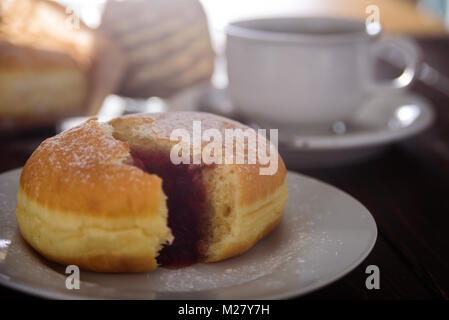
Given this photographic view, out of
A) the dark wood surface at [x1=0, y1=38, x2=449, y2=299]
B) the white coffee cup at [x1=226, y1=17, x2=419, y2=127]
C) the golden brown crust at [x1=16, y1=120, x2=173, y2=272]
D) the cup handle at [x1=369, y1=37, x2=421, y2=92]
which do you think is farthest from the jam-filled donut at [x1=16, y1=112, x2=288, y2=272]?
the cup handle at [x1=369, y1=37, x2=421, y2=92]

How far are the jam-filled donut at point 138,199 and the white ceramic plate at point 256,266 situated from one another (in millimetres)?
21

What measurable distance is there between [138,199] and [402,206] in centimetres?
51

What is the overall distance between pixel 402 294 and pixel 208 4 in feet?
9.76

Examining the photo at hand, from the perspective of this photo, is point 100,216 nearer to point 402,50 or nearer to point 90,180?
point 90,180

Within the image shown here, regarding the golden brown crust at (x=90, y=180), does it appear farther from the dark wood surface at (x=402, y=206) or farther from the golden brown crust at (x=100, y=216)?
the dark wood surface at (x=402, y=206)

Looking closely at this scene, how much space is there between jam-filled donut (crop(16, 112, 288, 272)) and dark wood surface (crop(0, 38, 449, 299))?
0.34 feet

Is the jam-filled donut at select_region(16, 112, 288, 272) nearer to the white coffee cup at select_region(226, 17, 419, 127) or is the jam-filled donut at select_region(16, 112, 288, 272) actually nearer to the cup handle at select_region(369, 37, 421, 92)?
the white coffee cup at select_region(226, 17, 419, 127)

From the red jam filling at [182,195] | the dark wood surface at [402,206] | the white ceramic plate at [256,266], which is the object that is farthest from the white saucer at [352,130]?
the red jam filling at [182,195]

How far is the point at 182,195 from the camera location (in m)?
0.81

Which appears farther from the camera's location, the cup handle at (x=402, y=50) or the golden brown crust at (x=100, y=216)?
the cup handle at (x=402, y=50)

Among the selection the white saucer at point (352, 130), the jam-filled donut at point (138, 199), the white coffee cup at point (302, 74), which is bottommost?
the white saucer at point (352, 130)

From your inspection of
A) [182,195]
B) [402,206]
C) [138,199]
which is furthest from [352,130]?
[138,199]

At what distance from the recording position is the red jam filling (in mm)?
798

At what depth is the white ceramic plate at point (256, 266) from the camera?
625 millimetres
